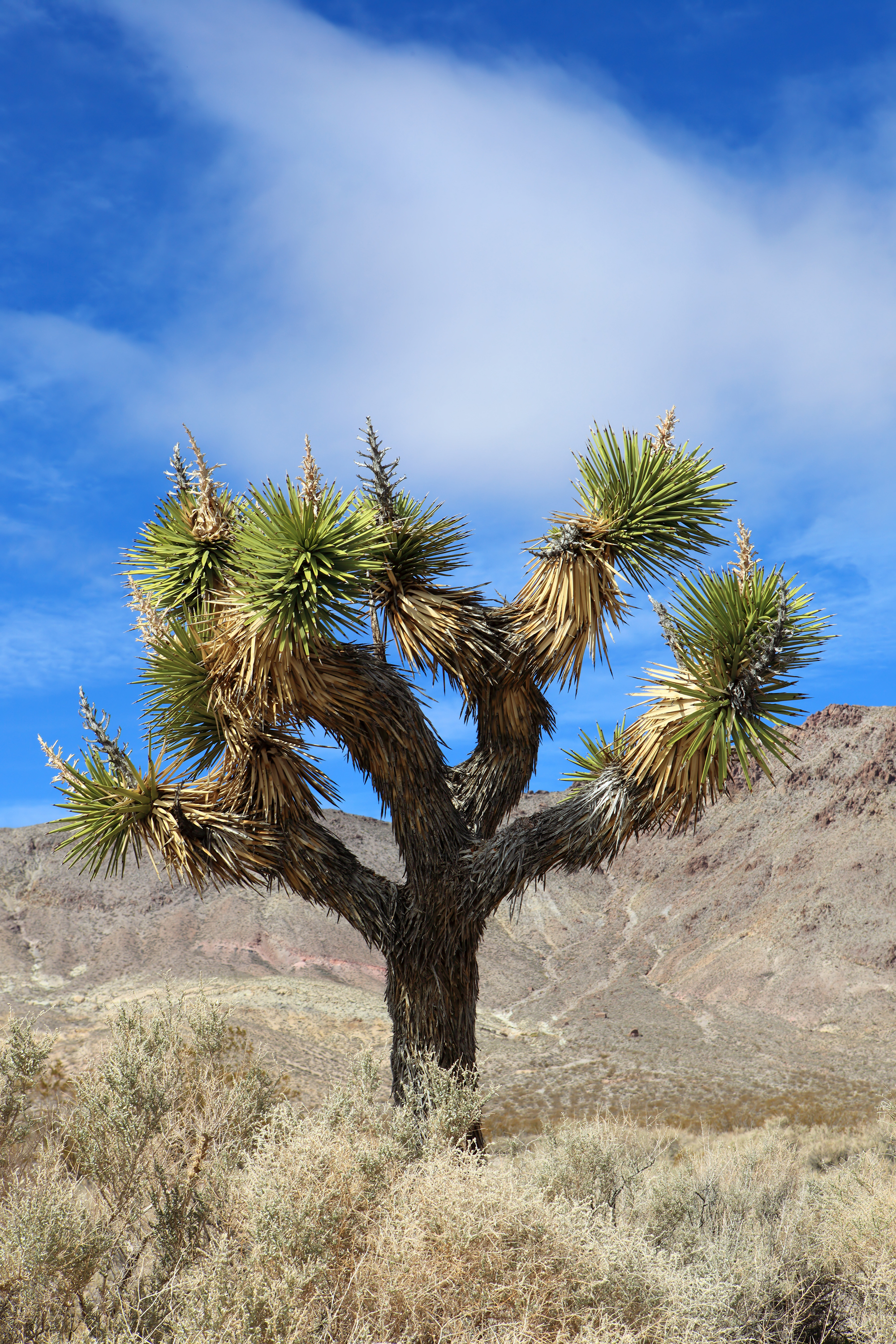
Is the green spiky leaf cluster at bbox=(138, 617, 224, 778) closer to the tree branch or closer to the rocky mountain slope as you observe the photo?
the tree branch

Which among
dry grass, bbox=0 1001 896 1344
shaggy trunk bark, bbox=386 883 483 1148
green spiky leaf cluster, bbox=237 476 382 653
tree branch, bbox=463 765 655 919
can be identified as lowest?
dry grass, bbox=0 1001 896 1344

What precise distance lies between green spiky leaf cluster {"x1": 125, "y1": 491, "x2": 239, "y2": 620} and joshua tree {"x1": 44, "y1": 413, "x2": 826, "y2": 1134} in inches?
1.0

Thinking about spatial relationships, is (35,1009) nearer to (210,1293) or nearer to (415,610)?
(415,610)

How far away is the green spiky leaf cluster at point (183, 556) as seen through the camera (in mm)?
8438

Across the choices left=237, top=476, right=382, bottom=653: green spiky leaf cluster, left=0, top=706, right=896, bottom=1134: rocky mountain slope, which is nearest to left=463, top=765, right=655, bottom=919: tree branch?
left=237, top=476, right=382, bottom=653: green spiky leaf cluster

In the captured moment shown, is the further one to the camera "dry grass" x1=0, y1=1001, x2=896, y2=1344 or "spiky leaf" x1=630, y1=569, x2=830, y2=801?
"spiky leaf" x1=630, y1=569, x2=830, y2=801

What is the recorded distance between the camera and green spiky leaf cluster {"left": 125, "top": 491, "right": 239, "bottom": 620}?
27.7ft

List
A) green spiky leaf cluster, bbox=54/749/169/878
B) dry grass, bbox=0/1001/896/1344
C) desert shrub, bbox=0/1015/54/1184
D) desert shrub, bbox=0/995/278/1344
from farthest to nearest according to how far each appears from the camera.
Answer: green spiky leaf cluster, bbox=54/749/169/878 < desert shrub, bbox=0/1015/54/1184 < desert shrub, bbox=0/995/278/1344 < dry grass, bbox=0/1001/896/1344


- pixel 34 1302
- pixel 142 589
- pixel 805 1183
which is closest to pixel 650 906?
pixel 805 1183

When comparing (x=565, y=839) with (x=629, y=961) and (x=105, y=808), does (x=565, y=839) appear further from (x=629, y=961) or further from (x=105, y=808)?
(x=629, y=961)

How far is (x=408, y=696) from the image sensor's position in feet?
26.2

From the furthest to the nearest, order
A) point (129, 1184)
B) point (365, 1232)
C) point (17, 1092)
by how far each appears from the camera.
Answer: point (17, 1092)
point (129, 1184)
point (365, 1232)

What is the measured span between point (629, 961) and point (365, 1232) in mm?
37892

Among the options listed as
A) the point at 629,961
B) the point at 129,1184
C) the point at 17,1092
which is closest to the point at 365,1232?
the point at 129,1184
